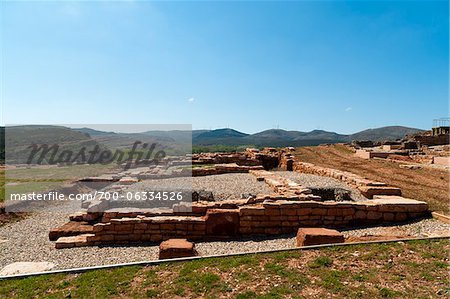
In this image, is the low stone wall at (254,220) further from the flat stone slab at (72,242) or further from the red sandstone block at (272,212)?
the flat stone slab at (72,242)

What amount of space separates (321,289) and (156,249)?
201 inches

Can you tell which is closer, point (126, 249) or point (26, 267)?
point (26, 267)

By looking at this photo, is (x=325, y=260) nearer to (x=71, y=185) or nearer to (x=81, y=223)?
(x=81, y=223)

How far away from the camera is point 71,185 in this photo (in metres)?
19.4

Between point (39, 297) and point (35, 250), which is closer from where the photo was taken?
point (39, 297)

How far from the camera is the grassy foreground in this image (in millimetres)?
4922

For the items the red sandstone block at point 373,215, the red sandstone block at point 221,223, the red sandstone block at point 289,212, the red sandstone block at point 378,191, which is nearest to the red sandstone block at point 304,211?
the red sandstone block at point 289,212

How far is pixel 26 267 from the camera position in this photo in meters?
7.32

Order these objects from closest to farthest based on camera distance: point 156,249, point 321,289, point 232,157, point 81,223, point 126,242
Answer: point 321,289, point 156,249, point 126,242, point 81,223, point 232,157

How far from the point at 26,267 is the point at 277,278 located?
6.47 metres

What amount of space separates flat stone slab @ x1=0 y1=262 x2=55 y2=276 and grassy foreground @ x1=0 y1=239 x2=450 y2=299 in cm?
160

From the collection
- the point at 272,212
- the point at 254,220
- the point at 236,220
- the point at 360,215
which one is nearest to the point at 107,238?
the point at 236,220

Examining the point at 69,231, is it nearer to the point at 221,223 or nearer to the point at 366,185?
the point at 221,223

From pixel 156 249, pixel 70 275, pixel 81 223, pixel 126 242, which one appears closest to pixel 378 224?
pixel 156 249
